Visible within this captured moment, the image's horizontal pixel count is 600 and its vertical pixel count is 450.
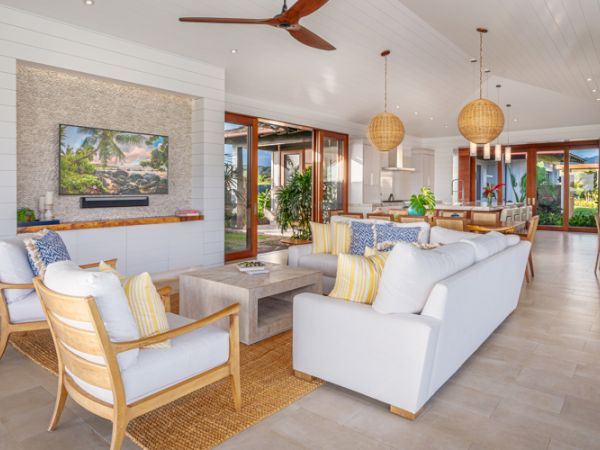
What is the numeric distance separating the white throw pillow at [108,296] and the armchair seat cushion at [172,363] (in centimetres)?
7

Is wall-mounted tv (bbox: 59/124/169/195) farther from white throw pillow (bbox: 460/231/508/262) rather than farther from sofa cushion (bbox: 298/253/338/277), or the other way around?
white throw pillow (bbox: 460/231/508/262)

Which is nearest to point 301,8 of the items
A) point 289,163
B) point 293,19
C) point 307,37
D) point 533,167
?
point 293,19

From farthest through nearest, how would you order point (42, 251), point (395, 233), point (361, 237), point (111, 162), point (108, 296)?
point (111, 162), point (361, 237), point (395, 233), point (42, 251), point (108, 296)

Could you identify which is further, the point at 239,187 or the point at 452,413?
the point at 239,187

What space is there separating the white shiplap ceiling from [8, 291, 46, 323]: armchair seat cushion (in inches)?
119

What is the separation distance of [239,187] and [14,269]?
4364 mm

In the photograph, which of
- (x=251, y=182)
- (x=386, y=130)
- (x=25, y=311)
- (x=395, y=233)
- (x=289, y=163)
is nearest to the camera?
(x=25, y=311)

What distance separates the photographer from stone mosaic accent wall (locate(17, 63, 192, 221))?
→ 4.69 metres

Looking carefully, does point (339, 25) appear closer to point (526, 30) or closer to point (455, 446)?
point (526, 30)

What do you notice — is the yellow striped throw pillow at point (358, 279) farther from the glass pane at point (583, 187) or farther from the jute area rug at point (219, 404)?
the glass pane at point (583, 187)

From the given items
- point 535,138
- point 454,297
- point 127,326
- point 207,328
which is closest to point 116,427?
point 127,326

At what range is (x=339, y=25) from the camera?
565cm

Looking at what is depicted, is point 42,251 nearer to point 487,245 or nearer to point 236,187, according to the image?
point 487,245

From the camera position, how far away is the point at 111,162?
17.9 feet
